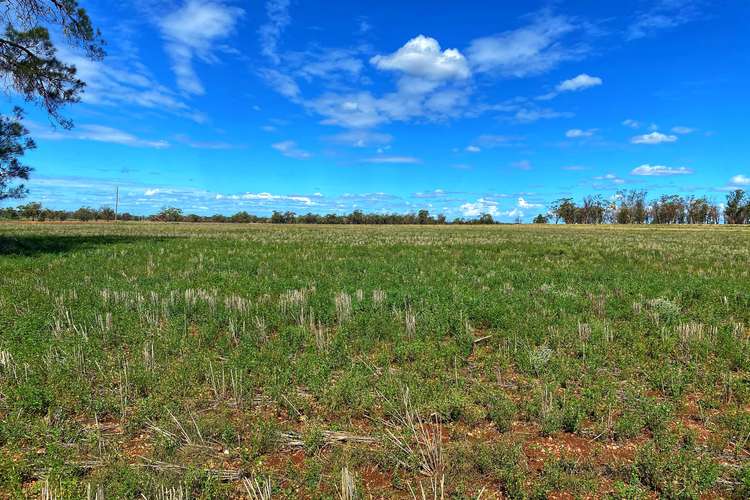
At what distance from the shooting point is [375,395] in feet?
15.5

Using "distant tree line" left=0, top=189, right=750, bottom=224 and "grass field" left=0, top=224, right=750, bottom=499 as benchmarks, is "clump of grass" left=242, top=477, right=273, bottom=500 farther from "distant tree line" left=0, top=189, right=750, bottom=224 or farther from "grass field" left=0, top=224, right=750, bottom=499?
"distant tree line" left=0, top=189, right=750, bottom=224

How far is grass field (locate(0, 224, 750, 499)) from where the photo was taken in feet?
11.0

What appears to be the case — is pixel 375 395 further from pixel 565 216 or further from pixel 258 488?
pixel 565 216

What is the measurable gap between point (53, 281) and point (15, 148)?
14003 millimetres

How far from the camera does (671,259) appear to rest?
1783cm

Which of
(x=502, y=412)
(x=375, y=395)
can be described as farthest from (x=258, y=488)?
(x=502, y=412)

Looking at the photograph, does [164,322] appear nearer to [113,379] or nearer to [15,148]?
[113,379]

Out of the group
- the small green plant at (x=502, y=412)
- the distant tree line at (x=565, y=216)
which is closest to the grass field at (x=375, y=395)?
the small green plant at (x=502, y=412)

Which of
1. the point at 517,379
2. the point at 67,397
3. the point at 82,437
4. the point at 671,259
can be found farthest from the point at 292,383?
the point at 671,259

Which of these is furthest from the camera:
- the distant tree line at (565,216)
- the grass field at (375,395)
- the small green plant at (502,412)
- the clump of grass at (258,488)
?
the distant tree line at (565,216)

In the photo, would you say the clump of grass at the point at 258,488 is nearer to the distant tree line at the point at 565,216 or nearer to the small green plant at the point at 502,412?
the small green plant at the point at 502,412

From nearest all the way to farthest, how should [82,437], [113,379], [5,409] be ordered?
[82,437] < [5,409] < [113,379]

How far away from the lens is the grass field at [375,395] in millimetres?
3344

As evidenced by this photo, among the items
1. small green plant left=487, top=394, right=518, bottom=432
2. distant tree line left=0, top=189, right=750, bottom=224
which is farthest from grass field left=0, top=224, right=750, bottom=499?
distant tree line left=0, top=189, right=750, bottom=224
